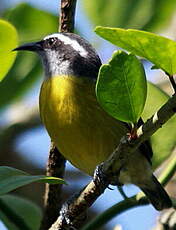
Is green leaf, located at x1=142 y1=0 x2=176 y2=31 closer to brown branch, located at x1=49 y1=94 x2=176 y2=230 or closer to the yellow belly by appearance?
the yellow belly

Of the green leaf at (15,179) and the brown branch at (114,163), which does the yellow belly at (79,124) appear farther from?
the green leaf at (15,179)

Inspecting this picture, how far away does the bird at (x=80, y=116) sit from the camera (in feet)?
8.67

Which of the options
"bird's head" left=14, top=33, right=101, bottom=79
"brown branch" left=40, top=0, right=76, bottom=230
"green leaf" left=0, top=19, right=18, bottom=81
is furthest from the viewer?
"bird's head" left=14, top=33, right=101, bottom=79

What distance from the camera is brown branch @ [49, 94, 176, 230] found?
1352mm

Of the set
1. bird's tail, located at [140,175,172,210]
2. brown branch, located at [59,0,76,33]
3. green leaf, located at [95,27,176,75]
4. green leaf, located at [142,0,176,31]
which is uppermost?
green leaf, located at [95,27,176,75]

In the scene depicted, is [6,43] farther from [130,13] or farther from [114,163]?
[130,13]

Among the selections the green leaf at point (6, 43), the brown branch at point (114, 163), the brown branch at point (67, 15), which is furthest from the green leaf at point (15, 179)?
the brown branch at point (67, 15)

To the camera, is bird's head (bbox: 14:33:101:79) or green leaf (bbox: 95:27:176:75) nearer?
green leaf (bbox: 95:27:176:75)

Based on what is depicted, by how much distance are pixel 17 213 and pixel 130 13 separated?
2.75ft

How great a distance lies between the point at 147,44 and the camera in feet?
4.24

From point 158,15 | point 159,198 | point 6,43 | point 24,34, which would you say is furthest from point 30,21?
point 159,198

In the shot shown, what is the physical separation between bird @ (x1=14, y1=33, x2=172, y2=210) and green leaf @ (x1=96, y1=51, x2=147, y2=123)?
0.97m

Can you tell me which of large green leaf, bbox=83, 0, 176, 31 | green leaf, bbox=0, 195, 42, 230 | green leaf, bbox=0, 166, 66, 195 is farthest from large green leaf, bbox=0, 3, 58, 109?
green leaf, bbox=0, 166, 66, 195

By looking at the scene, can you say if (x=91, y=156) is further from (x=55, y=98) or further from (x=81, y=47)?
(x=81, y=47)
